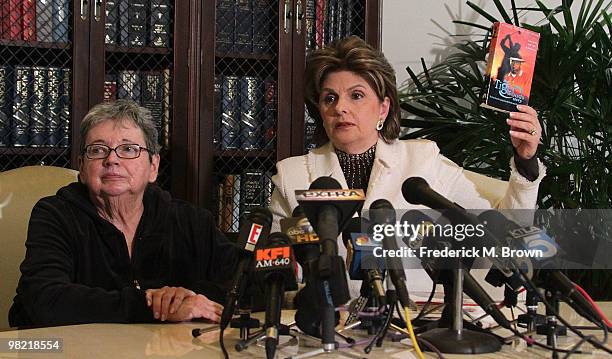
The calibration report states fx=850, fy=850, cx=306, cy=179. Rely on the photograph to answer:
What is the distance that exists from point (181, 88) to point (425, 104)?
1.01m

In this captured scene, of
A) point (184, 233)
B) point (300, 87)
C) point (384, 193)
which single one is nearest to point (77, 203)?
point (184, 233)

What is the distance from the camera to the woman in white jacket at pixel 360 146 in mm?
2479

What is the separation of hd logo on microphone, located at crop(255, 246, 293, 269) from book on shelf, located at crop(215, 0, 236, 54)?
2.12 m

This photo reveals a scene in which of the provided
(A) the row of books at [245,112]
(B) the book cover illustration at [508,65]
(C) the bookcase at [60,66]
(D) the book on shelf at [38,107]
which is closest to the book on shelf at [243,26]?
(A) the row of books at [245,112]

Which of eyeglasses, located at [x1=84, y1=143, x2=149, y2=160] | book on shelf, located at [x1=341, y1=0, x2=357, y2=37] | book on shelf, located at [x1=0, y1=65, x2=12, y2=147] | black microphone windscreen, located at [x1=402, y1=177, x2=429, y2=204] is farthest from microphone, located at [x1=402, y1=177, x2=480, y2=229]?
book on shelf, located at [x1=341, y1=0, x2=357, y2=37]

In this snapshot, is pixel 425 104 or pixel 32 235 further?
pixel 425 104

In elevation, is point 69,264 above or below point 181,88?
below

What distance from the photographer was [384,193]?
2.46 m

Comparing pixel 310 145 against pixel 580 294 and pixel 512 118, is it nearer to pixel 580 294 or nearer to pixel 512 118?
pixel 512 118

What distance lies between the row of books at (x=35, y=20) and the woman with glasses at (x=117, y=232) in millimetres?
989

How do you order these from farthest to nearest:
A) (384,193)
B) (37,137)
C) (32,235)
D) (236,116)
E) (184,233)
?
(236,116)
(37,137)
(384,193)
(184,233)
(32,235)

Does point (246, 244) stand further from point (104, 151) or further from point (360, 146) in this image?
point (360, 146)

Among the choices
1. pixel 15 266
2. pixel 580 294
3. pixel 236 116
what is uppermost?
pixel 236 116

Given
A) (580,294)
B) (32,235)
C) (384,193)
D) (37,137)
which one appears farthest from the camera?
(37,137)
